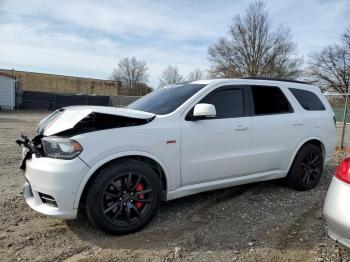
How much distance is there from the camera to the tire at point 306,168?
209 inches

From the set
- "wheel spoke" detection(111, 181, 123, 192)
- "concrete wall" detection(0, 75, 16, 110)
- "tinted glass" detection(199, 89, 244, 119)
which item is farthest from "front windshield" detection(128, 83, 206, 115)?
"concrete wall" detection(0, 75, 16, 110)

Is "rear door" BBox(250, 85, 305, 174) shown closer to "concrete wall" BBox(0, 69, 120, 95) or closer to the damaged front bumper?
the damaged front bumper

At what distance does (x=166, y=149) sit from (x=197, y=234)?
99 cm

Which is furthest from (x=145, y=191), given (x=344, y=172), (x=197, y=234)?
(x=344, y=172)

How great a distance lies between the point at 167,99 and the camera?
4.55m

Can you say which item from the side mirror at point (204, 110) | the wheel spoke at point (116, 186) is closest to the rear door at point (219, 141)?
the side mirror at point (204, 110)

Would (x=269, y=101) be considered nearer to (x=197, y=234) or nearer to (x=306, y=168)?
(x=306, y=168)

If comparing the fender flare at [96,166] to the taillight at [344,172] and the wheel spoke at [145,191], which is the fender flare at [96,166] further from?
the taillight at [344,172]

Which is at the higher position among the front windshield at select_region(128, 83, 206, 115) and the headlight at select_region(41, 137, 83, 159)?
the front windshield at select_region(128, 83, 206, 115)

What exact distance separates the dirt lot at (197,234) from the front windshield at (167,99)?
1.31 meters

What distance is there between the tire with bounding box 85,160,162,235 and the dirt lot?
160 mm

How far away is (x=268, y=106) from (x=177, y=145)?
1758 millimetres

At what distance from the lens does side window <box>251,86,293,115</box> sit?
4910 millimetres

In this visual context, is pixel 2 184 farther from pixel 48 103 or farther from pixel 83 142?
pixel 48 103
